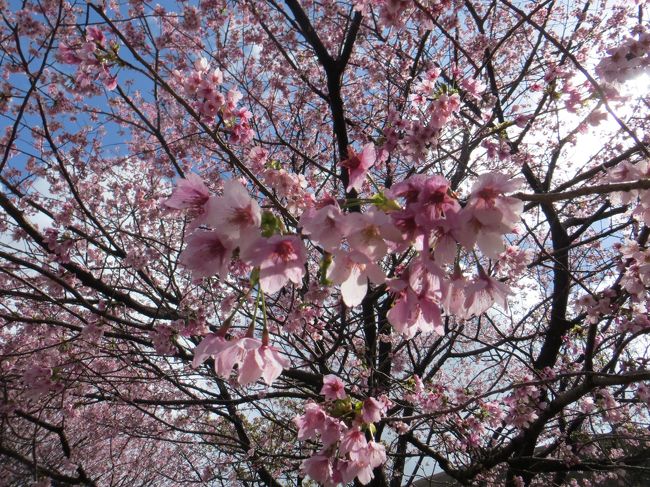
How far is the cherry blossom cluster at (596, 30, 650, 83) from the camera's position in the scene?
2719 millimetres

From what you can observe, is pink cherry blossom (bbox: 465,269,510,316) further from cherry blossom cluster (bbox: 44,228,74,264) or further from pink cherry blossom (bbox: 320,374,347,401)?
cherry blossom cluster (bbox: 44,228,74,264)

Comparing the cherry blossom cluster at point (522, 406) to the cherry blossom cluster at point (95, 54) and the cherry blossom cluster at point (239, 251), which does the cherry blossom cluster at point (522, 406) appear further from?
the cherry blossom cluster at point (95, 54)

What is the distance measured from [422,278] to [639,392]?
168 inches

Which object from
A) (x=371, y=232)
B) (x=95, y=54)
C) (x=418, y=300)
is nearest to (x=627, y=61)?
(x=418, y=300)

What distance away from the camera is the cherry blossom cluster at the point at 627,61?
8.92 ft

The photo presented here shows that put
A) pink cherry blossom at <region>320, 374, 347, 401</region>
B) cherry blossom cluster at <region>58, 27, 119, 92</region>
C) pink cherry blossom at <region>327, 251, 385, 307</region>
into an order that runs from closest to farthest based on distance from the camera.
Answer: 1. pink cherry blossom at <region>327, 251, 385, 307</region>
2. pink cherry blossom at <region>320, 374, 347, 401</region>
3. cherry blossom cluster at <region>58, 27, 119, 92</region>

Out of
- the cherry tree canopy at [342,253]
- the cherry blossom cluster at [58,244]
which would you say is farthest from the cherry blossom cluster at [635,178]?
the cherry blossom cluster at [58,244]

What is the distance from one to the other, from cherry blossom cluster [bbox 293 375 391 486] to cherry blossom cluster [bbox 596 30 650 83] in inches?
108

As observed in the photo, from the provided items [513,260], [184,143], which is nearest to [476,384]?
[513,260]

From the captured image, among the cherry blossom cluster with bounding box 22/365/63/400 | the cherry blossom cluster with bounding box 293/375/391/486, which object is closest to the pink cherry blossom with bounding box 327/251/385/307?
the cherry blossom cluster with bounding box 293/375/391/486

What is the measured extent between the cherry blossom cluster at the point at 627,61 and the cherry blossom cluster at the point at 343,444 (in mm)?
2739

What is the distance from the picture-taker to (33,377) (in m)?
3.67

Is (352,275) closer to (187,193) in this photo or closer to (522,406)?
(187,193)

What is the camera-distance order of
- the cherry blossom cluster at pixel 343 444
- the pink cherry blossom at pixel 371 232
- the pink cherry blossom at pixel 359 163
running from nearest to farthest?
the pink cherry blossom at pixel 371 232
the pink cherry blossom at pixel 359 163
the cherry blossom cluster at pixel 343 444
